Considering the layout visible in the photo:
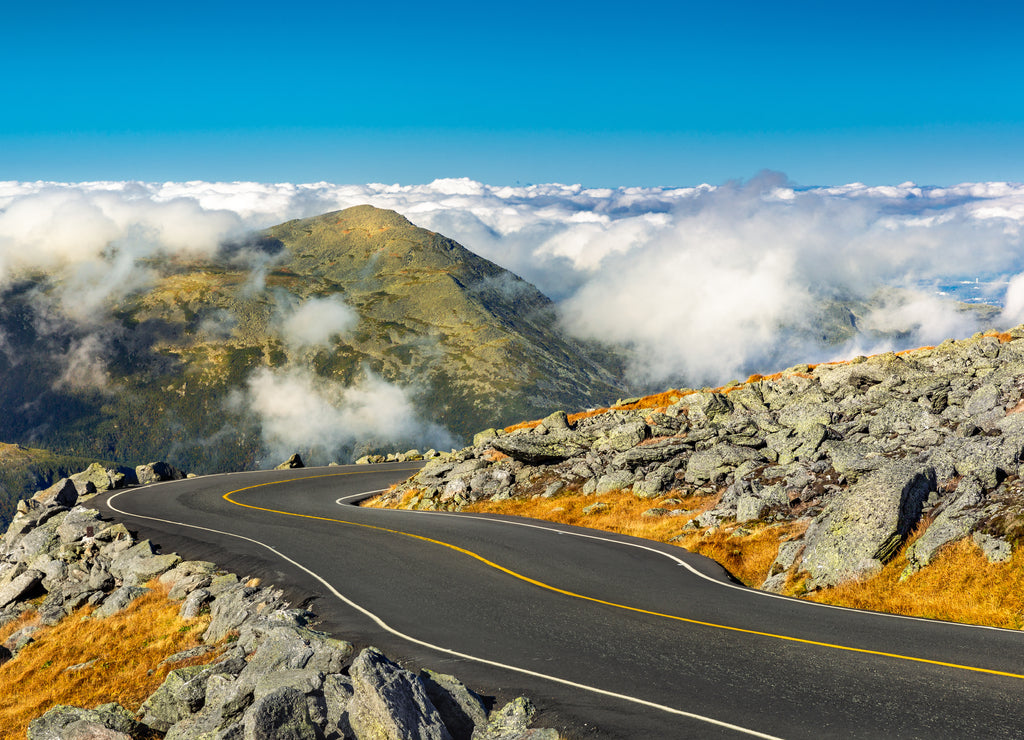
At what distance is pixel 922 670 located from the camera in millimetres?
15812

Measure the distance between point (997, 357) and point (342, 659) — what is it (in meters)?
48.5

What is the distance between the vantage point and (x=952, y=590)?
22391mm

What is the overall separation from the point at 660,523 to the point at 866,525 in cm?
1178

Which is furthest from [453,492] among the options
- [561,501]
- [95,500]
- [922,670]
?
[922,670]

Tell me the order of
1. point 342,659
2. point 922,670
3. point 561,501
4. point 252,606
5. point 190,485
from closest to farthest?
point 922,670, point 342,659, point 252,606, point 561,501, point 190,485

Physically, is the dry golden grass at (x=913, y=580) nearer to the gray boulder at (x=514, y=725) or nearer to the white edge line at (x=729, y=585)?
the white edge line at (x=729, y=585)

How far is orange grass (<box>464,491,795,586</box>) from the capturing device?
29703 mm

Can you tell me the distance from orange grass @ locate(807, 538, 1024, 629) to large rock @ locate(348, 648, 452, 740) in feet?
50.8

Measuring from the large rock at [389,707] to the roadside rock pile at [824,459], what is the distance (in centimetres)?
1613

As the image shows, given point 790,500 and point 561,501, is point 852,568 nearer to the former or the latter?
point 790,500

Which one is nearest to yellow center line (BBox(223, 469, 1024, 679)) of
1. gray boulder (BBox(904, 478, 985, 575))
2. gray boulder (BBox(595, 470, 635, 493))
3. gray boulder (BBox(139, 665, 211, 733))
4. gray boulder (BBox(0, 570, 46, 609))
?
gray boulder (BBox(904, 478, 985, 575))

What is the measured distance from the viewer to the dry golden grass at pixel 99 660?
70.8 feet

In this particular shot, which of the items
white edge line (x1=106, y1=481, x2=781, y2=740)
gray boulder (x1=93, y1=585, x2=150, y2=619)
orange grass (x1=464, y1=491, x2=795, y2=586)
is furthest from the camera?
gray boulder (x1=93, y1=585, x2=150, y2=619)

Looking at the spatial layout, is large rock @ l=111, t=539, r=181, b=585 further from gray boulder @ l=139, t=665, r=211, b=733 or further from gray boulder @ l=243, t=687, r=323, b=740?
gray boulder @ l=243, t=687, r=323, b=740
